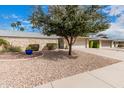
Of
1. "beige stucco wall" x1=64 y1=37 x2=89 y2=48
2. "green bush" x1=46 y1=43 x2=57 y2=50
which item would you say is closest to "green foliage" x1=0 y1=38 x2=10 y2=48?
"green bush" x1=46 y1=43 x2=57 y2=50

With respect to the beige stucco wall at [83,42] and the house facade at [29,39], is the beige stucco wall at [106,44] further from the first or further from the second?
the house facade at [29,39]

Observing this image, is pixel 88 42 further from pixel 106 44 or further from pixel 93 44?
pixel 106 44

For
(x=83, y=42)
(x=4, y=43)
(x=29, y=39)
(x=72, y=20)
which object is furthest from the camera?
(x=83, y=42)

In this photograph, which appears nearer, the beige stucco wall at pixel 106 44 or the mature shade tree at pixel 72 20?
the mature shade tree at pixel 72 20

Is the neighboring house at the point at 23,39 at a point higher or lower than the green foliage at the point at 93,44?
higher

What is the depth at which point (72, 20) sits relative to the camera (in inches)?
414

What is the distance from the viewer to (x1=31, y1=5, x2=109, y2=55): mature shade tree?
34.5 ft

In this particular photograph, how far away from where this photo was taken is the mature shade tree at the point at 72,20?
10508 mm

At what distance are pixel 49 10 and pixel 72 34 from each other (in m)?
2.82

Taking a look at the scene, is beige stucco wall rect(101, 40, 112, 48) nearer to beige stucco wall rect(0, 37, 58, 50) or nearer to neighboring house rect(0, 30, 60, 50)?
neighboring house rect(0, 30, 60, 50)

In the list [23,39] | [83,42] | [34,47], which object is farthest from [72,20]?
[83,42]

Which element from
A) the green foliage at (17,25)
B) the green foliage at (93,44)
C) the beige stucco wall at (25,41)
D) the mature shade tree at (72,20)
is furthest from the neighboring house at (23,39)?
the green foliage at (17,25)
